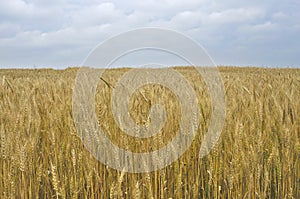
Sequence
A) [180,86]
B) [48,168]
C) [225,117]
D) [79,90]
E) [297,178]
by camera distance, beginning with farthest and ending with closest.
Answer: [180,86] → [79,90] → [225,117] → [48,168] → [297,178]

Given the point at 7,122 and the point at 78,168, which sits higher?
the point at 7,122

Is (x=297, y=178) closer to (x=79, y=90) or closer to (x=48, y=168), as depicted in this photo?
(x=48, y=168)

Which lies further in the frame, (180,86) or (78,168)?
(180,86)

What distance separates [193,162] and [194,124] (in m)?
0.25

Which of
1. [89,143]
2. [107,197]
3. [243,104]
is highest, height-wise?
[243,104]

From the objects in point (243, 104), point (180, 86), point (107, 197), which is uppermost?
point (180, 86)

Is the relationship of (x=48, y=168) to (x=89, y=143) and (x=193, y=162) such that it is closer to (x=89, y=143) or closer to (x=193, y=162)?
(x=89, y=143)

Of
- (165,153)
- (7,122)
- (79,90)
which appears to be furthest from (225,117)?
(7,122)

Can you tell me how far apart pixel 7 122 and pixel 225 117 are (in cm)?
120

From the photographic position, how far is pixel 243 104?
6.98 ft

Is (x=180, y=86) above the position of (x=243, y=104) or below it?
above

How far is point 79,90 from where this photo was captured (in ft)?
6.83

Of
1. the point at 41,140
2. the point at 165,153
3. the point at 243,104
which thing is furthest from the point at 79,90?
the point at 243,104

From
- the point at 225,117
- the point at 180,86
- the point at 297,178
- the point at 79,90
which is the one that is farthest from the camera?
the point at 180,86
